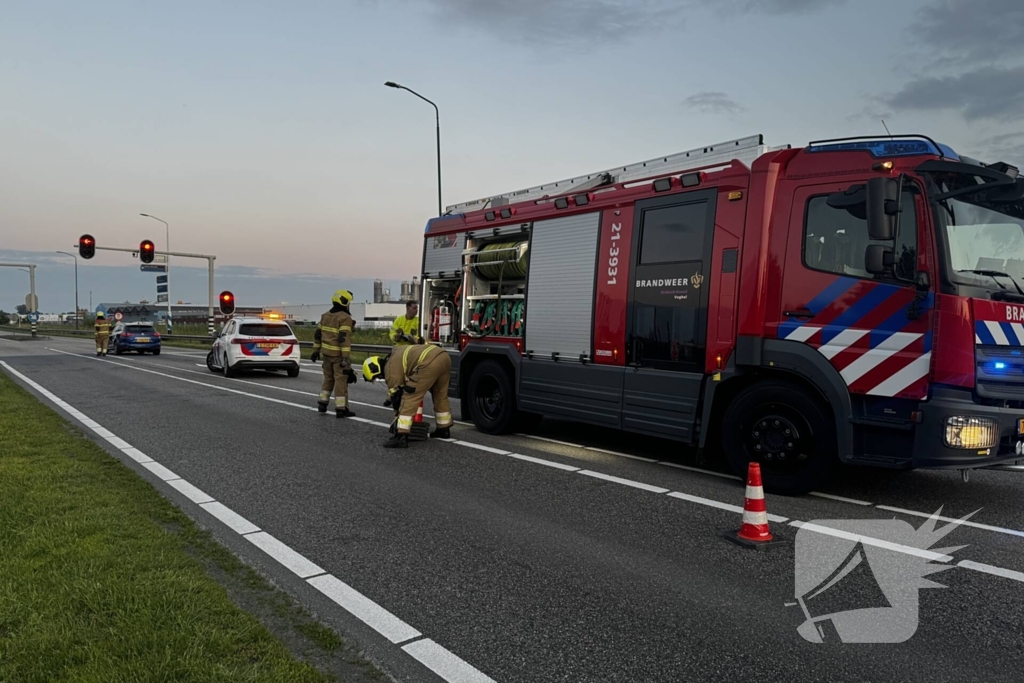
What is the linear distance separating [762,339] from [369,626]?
13.5 ft

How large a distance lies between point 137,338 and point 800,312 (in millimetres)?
29082

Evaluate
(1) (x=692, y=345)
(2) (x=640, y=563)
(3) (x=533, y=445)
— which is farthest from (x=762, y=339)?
(3) (x=533, y=445)

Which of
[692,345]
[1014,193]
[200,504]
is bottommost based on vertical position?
[200,504]

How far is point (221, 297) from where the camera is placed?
29.8 metres

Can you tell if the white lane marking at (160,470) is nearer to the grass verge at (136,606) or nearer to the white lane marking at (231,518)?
the grass verge at (136,606)

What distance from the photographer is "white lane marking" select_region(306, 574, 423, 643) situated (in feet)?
11.3

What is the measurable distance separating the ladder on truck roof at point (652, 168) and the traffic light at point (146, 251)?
27.3m

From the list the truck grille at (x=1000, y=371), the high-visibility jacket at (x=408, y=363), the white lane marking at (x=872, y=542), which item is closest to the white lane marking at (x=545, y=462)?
the high-visibility jacket at (x=408, y=363)

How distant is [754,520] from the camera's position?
4727mm

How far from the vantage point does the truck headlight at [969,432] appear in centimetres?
514

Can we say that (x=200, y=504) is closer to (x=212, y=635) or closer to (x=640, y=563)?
(x=212, y=635)

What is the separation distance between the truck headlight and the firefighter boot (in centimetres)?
545

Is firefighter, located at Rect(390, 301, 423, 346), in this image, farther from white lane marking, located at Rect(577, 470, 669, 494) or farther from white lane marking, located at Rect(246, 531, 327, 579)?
white lane marking, located at Rect(246, 531, 327, 579)

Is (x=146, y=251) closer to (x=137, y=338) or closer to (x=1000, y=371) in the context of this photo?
(x=137, y=338)
